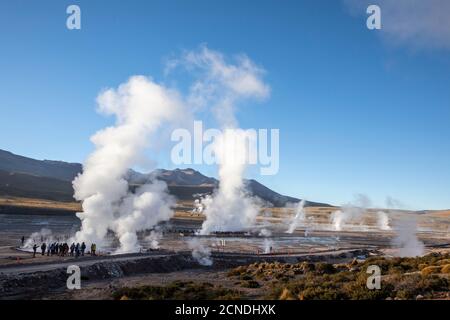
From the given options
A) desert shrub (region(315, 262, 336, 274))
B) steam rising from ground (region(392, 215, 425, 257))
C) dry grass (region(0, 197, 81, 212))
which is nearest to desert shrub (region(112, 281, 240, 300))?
desert shrub (region(315, 262, 336, 274))

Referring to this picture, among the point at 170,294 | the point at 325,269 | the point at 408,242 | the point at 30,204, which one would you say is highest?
the point at 30,204

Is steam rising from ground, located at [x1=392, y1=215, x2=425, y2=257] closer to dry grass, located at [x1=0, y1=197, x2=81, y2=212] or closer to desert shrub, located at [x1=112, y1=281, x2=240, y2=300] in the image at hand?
desert shrub, located at [x1=112, y1=281, x2=240, y2=300]

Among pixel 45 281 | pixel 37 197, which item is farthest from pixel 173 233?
pixel 37 197

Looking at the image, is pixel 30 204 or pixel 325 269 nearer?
pixel 325 269

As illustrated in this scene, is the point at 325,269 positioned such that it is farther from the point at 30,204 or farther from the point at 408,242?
the point at 30,204

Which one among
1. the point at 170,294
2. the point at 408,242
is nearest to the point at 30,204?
the point at 408,242

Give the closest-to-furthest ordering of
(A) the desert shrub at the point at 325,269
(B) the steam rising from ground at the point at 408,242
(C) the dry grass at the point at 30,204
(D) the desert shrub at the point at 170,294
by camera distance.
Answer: (D) the desert shrub at the point at 170,294 < (A) the desert shrub at the point at 325,269 < (B) the steam rising from ground at the point at 408,242 < (C) the dry grass at the point at 30,204

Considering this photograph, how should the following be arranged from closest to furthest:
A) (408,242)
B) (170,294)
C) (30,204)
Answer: (170,294) < (408,242) < (30,204)

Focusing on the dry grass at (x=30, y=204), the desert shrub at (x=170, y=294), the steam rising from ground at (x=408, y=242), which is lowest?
the steam rising from ground at (x=408, y=242)

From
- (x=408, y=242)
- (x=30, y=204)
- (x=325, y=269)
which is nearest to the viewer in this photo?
(x=325, y=269)

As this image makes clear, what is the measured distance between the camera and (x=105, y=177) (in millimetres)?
52938

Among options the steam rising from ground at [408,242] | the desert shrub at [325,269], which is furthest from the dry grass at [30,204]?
the desert shrub at [325,269]

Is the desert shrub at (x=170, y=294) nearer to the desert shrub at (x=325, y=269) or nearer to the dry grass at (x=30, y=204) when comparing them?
the desert shrub at (x=325, y=269)

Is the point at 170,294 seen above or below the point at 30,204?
below
